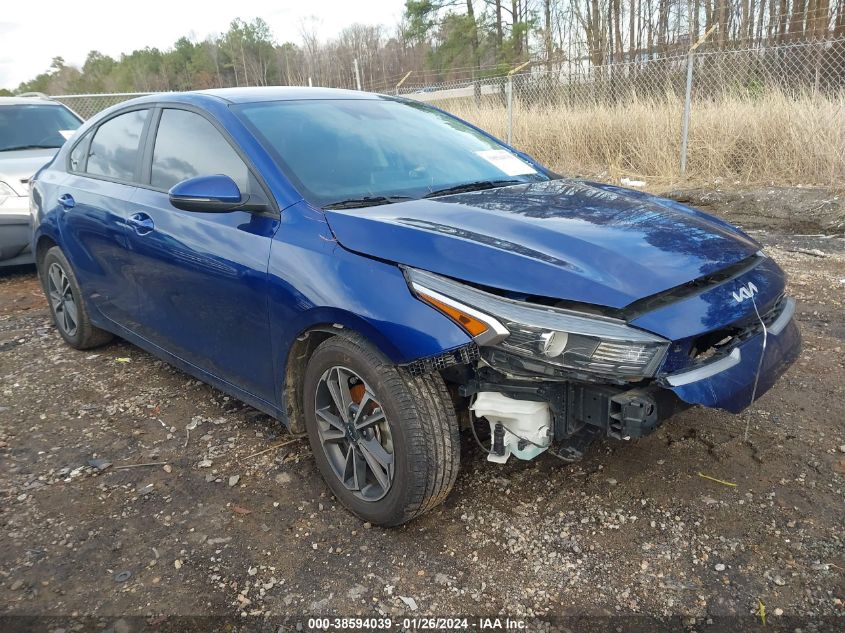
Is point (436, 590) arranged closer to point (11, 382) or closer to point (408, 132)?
point (408, 132)

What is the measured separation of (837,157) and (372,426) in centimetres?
779

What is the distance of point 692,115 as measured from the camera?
9.29m

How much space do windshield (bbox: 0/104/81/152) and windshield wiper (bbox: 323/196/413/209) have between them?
20.2 feet

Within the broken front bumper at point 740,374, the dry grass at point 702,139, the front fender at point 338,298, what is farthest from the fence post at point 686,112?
the front fender at point 338,298

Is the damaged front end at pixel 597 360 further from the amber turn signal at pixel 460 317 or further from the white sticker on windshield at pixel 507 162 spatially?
the white sticker on windshield at pixel 507 162

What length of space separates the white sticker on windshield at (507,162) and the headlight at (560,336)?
1.36m

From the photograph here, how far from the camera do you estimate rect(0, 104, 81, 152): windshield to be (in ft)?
23.0

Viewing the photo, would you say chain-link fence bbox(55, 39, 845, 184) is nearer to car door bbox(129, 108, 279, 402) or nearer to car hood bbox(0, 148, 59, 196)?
car hood bbox(0, 148, 59, 196)

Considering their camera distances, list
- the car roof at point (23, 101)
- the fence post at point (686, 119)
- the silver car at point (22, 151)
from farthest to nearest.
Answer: the fence post at point (686, 119) < the car roof at point (23, 101) < the silver car at point (22, 151)

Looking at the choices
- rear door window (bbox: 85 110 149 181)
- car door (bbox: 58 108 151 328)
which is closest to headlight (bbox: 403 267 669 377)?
car door (bbox: 58 108 151 328)

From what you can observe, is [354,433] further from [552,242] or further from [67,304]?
[67,304]

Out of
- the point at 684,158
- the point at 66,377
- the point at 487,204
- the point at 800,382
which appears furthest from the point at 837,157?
the point at 66,377

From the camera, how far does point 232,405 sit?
138 inches

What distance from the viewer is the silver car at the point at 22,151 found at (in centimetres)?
604
